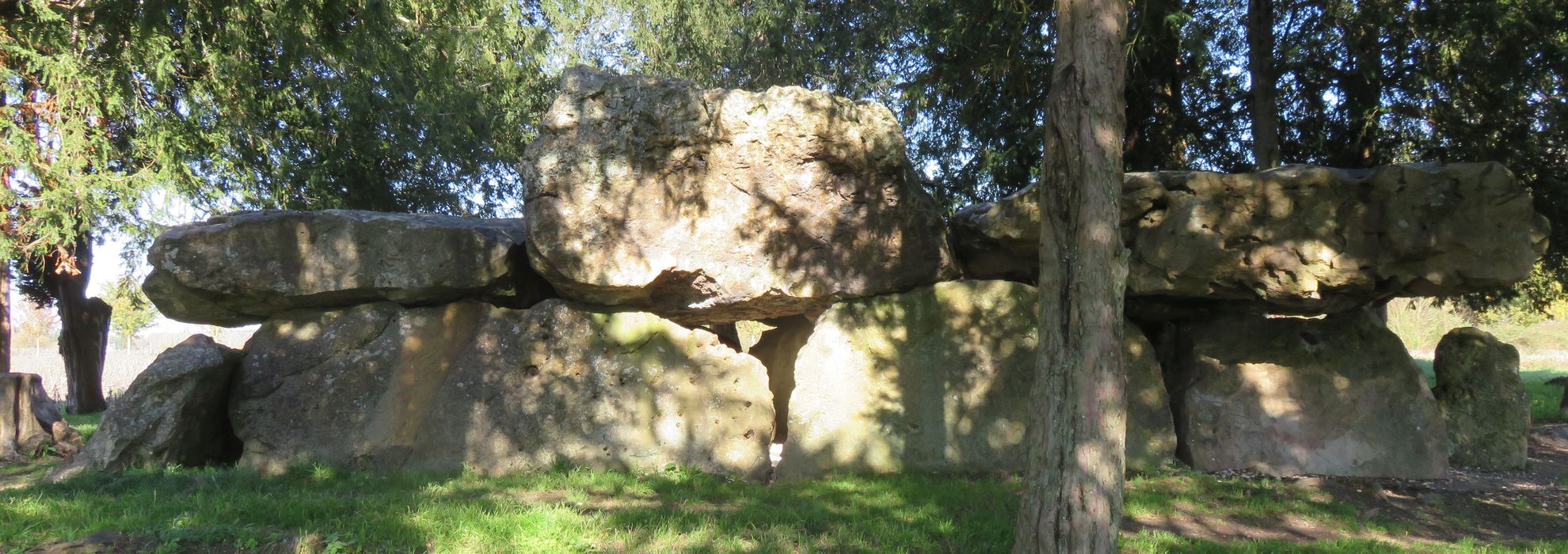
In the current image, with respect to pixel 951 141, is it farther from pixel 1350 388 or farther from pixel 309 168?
pixel 309 168

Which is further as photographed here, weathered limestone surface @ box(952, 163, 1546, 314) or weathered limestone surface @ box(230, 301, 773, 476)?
weathered limestone surface @ box(230, 301, 773, 476)

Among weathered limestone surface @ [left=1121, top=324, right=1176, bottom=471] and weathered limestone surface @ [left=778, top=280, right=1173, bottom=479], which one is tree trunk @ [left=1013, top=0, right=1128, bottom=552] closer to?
weathered limestone surface @ [left=778, top=280, right=1173, bottom=479]

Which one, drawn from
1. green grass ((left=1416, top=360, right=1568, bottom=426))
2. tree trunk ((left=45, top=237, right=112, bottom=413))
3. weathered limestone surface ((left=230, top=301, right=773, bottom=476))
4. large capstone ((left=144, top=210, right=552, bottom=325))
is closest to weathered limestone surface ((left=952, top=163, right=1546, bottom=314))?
green grass ((left=1416, top=360, right=1568, bottom=426))

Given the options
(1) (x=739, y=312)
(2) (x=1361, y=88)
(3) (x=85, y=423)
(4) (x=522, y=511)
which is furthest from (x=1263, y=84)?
(3) (x=85, y=423)

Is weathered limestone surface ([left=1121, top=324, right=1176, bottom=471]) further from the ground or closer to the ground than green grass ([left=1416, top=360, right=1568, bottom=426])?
further from the ground

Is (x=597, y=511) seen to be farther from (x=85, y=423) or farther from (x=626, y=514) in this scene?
(x=85, y=423)

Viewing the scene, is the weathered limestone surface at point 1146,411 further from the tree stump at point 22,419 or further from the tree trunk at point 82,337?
the tree trunk at point 82,337

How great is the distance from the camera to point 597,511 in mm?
6562

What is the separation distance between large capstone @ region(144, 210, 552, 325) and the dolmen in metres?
0.02

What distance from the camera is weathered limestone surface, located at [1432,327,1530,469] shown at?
8.87 metres

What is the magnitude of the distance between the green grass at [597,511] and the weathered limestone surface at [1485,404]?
2.70 metres

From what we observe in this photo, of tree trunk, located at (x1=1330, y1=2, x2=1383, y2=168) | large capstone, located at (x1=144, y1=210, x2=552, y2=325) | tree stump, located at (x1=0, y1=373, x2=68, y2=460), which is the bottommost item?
tree stump, located at (x1=0, y1=373, x2=68, y2=460)

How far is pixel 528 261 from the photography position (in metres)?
9.31

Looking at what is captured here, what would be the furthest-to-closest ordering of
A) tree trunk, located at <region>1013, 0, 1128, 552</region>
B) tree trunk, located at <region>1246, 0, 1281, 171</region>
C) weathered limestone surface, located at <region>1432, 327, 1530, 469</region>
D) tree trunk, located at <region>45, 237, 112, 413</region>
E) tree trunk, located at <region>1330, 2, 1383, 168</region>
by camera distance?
tree trunk, located at <region>45, 237, 112, 413</region>, tree trunk, located at <region>1246, 0, 1281, 171</region>, tree trunk, located at <region>1330, 2, 1383, 168</region>, weathered limestone surface, located at <region>1432, 327, 1530, 469</region>, tree trunk, located at <region>1013, 0, 1128, 552</region>
